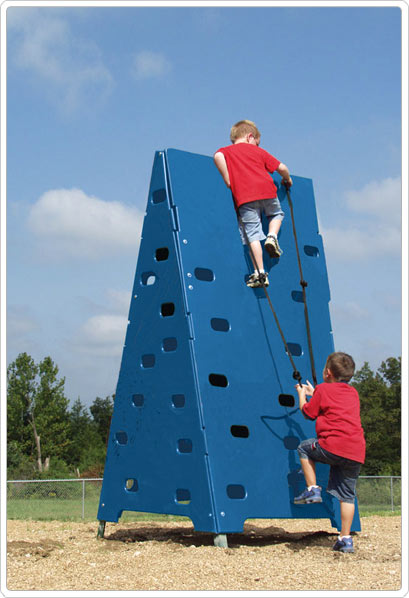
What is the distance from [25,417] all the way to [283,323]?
3978cm

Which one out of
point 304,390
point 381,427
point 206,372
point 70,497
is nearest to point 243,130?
point 206,372

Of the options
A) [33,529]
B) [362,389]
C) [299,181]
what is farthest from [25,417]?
[299,181]

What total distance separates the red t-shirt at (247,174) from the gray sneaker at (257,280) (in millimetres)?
730

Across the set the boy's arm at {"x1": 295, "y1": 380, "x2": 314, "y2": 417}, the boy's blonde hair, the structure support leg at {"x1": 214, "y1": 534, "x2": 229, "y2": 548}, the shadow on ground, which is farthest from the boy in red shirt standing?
the boy's blonde hair

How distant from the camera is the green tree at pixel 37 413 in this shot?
137 ft

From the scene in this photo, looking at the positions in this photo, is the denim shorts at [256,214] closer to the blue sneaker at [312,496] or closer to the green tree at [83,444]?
the blue sneaker at [312,496]

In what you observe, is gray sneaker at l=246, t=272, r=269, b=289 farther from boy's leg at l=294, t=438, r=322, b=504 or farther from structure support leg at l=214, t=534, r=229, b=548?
structure support leg at l=214, t=534, r=229, b=548

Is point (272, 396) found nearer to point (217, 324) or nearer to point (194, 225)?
point (217, 324)

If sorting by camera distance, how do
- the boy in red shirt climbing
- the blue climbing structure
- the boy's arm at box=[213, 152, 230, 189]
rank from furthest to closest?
the boy's arm at box=[213, 152, 230, 189]
the boy in red shirt climbing
the blue climbing structure

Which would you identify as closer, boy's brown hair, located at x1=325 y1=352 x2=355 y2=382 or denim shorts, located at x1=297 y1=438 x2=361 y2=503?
denim shorts, located at x1=297 y1=438 x2=361 y2=503

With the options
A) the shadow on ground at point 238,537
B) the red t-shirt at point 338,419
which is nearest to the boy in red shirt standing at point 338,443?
the red t-shirt at point 338,419

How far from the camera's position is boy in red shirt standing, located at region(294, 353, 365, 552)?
505 cm

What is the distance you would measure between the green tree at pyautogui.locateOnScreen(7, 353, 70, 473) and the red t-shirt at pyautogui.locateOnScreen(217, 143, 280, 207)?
3748cm

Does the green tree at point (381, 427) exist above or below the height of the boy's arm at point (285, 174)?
below
